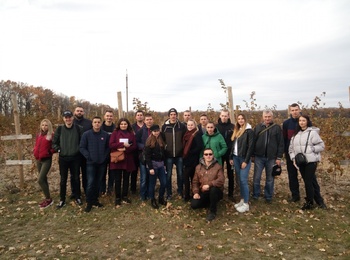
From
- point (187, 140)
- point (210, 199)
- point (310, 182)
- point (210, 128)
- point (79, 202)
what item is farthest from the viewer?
point (79, 202)

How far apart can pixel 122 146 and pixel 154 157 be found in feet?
2.65

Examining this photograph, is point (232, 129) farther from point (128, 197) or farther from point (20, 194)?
point (20, 194)

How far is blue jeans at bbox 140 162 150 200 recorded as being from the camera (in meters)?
6.27

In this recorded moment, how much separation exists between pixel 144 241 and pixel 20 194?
15.6 ft

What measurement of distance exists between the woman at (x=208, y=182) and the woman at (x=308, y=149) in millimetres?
1814

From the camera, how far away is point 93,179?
6.07 m

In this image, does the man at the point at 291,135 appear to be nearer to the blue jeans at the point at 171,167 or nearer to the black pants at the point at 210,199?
the black pants at the point at 210,199

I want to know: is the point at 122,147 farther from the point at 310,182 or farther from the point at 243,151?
the point at 310,182

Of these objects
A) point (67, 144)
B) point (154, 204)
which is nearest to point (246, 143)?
point (154, 204)

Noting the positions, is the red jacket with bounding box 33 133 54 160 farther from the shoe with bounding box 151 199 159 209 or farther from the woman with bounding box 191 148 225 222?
the woman with bounding box 191 148 225 222

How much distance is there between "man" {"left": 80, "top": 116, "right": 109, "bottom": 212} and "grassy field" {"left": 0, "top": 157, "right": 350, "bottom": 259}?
1.62 ft

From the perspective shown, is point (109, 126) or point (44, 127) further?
point (109, 126)

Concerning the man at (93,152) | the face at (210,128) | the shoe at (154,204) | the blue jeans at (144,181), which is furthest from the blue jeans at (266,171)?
the man at (93,152)

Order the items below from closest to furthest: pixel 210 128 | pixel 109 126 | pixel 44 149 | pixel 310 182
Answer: pixel 310 182 < pixel 210 128 < pixel 44 149 < pixel 109 126
